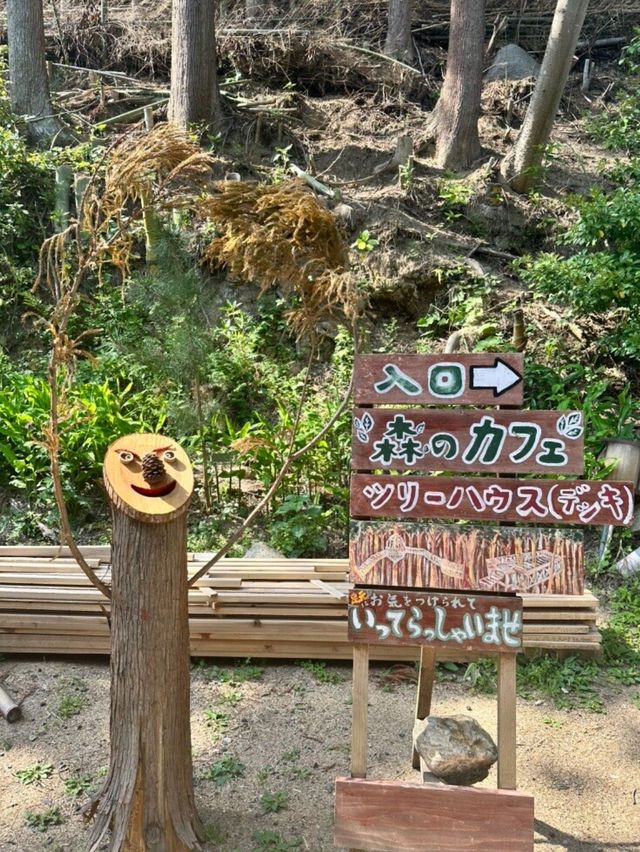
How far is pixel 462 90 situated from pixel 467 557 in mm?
8505

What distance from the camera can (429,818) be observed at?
309 cm

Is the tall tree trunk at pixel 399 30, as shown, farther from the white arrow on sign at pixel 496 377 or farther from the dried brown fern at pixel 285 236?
the white arrow on sign at pixel 496 377

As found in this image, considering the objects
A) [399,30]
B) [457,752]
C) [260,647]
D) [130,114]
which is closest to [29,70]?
[130,114]

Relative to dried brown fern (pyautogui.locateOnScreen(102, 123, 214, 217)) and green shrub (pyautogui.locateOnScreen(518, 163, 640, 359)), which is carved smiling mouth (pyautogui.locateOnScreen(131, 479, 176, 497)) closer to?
dried brown fern (pyautogui.locateOnScreen(102, 123, 214, 217))

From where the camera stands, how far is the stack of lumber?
491cm

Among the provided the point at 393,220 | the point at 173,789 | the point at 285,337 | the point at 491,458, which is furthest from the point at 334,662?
the point at 393,220

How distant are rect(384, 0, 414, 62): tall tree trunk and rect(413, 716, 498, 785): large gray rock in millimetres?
11740

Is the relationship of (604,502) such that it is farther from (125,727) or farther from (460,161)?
(460,161)

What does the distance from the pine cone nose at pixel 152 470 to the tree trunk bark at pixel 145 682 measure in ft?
0.57

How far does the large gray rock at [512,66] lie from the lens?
487 inches

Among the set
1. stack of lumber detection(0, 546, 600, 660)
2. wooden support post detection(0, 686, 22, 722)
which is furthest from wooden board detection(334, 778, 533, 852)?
wooden support post detection(0, 686, 22, 722)

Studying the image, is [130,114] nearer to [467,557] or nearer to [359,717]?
[467,557]

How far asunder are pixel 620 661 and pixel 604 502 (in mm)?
2414

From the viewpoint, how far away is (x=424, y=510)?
3283 millimetres
